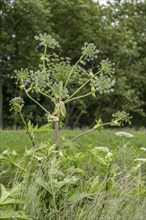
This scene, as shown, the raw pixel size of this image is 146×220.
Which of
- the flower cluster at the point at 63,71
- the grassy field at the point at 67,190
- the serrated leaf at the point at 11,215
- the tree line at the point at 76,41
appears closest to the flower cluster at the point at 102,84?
the flower cluster at the point at 63,71

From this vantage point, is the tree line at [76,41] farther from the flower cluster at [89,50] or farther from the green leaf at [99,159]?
the green leaf at [99,159]

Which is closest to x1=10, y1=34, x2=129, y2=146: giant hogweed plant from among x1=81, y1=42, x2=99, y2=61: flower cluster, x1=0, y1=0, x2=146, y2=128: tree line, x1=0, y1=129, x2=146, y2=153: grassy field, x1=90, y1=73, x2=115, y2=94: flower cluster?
x1=90, y1=73, x2=115, y2=94: flower cluster

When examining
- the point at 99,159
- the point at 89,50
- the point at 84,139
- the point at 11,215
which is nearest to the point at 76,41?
the point at 84,139

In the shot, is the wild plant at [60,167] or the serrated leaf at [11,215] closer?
the serrated leaf at [11,215]

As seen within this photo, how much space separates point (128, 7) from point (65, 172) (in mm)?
29152

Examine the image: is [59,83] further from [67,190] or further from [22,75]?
[67,190]

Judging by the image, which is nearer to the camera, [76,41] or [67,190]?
[67,190]

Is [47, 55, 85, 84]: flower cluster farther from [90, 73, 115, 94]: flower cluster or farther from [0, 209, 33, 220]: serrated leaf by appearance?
[0, 209, 33, 220]: serrated leaf

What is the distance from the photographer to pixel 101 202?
2828 millimetres

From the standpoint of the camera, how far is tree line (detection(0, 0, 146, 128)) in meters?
25.4

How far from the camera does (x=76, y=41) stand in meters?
27.5

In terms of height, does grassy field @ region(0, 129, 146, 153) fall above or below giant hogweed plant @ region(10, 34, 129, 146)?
below

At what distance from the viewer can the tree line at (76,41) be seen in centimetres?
2538

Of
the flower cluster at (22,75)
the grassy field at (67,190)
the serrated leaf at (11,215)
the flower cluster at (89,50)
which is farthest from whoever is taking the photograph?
the flower cluster at (89,50)
